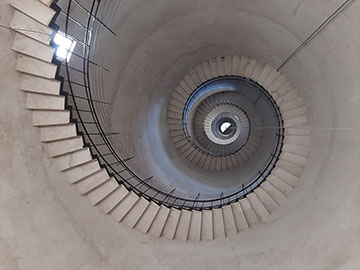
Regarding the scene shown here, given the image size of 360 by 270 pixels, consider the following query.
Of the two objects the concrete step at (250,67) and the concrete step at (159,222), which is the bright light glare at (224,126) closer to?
the concrete step at (250,67)

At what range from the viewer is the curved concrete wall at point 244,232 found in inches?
175

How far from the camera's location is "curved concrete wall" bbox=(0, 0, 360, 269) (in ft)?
14.5

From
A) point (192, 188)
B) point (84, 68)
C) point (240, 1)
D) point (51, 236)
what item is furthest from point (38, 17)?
point (192, 188)

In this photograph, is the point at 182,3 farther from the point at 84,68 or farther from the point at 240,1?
the point at 84,68

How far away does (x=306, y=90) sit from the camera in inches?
298

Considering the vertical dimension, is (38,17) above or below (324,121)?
above

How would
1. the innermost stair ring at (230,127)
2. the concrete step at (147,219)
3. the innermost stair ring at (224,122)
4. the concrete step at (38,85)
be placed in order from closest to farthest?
the concrete step at (38,85) < the concrete step at (147,219) < the innermost stair ring at (224,122) < the innermost stair ring at (230,127)

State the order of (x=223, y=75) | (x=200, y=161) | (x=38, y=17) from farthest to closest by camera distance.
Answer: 1. (x=200, y=161)
2. (x=223, y=75)
3. (x=38, y=17)

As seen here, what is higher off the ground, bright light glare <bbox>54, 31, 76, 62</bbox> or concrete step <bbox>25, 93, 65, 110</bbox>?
bright light glare <bbox>54, 31, 76, 62</bbox>

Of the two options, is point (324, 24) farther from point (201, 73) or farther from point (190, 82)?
point (190, 82)

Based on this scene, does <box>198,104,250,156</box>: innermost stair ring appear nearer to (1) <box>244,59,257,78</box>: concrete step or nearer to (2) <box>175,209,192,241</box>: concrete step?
(1) <box>244,59,257,78</box>: concrete step

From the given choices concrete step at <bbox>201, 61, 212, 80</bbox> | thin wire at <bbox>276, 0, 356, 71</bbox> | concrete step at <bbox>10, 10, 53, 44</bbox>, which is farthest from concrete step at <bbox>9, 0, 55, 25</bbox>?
concrete step at <bbox>201, 61, 212, 80</bbox>

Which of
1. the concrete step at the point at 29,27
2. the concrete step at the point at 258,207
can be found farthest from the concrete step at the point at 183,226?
the concrete step at the point at 29,27

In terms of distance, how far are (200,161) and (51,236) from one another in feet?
24.5
